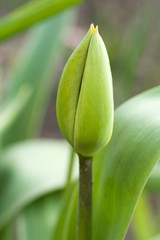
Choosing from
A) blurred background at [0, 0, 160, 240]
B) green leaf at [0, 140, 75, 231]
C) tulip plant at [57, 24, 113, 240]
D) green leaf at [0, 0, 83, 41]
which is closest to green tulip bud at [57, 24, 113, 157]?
tulip plant at [57, 24, 113, 240]

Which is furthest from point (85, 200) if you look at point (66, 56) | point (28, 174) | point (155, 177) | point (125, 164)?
point (66, 56)

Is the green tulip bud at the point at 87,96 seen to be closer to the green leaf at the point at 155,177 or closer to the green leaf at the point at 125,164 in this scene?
the green leaf at the point at 125,164

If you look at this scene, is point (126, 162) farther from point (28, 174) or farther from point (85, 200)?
point (28, 174)

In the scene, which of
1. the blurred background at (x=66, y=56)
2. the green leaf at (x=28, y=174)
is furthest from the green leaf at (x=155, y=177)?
the blurred background at (x=66, y=56)

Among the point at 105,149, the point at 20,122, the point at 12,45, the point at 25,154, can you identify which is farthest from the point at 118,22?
the point at 105,149

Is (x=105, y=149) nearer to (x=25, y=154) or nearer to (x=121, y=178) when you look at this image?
(x=121, y=178)

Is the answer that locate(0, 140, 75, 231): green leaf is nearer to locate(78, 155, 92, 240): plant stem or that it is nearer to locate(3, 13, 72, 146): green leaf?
locate(3, 13, 72, 146): green leaf
